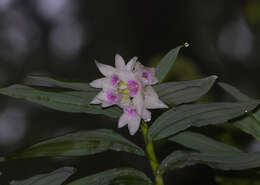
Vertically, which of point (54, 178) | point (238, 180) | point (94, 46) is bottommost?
point (238, 180)

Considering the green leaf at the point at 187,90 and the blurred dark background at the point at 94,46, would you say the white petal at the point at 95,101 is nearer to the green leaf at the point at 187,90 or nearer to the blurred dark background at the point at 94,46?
the green leaf at the point at 187,90

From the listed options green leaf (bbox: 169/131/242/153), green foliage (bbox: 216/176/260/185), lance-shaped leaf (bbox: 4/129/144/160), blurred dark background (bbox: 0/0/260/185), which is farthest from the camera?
blurred dark background (bbox: 0/0/260/185)

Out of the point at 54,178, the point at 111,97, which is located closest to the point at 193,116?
the point at 111,97

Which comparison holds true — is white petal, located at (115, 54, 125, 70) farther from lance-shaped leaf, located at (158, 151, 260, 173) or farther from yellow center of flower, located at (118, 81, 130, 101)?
lance-shaped leaf, located at (158, 151, 260, 173)

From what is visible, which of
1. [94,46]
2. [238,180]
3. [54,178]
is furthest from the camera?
[94,46]

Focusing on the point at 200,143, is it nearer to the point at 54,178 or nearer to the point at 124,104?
the point at 124,104

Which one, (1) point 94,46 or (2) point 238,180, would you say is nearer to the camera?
(2) point 238,180

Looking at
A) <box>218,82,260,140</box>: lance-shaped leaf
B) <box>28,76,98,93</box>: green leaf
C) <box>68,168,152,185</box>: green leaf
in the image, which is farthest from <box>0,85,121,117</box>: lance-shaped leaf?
<box>218,82,260,140</box>: lance-shaped leaf

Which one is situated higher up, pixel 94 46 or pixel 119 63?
pixel 94 46
